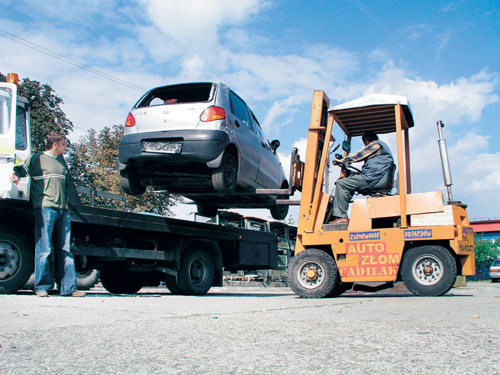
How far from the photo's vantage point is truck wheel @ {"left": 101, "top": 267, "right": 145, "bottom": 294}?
30.5 ft

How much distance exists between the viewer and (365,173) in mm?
7570

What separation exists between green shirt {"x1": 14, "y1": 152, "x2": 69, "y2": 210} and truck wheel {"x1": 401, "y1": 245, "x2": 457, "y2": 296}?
4608 millimetres

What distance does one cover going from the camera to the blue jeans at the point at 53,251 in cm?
627

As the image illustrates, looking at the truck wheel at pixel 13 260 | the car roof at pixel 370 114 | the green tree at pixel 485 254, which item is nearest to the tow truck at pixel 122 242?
the truck wheel at pixel 13 260

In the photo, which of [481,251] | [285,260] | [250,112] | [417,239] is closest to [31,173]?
[250,112]

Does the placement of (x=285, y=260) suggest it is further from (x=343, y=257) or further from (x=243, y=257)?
(x=343, y=257)

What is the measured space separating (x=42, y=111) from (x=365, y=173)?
27.3 metres

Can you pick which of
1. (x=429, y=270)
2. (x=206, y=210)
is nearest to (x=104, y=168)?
(x=206, y=210)

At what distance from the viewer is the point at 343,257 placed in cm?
747

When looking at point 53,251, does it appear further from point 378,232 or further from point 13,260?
point 378,232

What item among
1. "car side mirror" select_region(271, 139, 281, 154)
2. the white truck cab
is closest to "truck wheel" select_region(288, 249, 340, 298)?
"car side mirror" select_region(271, 139, 281, 154)

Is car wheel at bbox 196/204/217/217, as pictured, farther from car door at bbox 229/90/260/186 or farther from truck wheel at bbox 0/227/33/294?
truck wheel at bbox 0/227/33/294

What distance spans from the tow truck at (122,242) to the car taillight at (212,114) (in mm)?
1843

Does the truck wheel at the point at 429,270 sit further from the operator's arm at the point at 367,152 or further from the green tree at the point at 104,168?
the green tree at the point at 104,168
